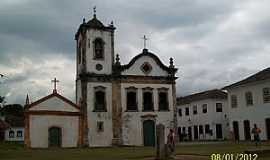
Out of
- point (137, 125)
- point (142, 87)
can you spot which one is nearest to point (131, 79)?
point (142, 87)

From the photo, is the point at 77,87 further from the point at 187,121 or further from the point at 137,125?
the point at 187,121

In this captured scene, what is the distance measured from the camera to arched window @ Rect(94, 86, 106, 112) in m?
39.8

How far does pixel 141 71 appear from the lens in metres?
41.8

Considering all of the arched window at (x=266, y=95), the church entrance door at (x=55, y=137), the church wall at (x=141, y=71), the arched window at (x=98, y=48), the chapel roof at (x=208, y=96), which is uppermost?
the arched window at (x=98, y=48)

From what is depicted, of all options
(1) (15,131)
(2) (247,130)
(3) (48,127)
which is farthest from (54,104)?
(1) (15,131)

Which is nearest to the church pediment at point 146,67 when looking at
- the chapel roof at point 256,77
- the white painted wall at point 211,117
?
the chapel roof at point 256,77

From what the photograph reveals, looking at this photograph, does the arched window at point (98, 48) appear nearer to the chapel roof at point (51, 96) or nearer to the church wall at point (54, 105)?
the chapel roof at point (51, 96)

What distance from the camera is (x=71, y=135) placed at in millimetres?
38250

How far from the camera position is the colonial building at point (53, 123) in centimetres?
3684

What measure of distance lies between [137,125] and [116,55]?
23.5 feet

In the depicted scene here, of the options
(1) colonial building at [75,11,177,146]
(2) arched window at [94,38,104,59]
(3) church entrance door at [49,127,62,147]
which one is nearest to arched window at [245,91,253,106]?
(1) colonial building at [75,11,177,146]

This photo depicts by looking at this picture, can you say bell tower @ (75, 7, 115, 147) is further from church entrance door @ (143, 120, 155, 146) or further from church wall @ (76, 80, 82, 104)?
church entrance door @ (143, 120, 155, 146)

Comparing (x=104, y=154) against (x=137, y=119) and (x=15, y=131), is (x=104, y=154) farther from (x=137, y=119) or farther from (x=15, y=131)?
(x=15, y=131)

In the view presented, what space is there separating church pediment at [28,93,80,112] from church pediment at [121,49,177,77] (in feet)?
20.3
